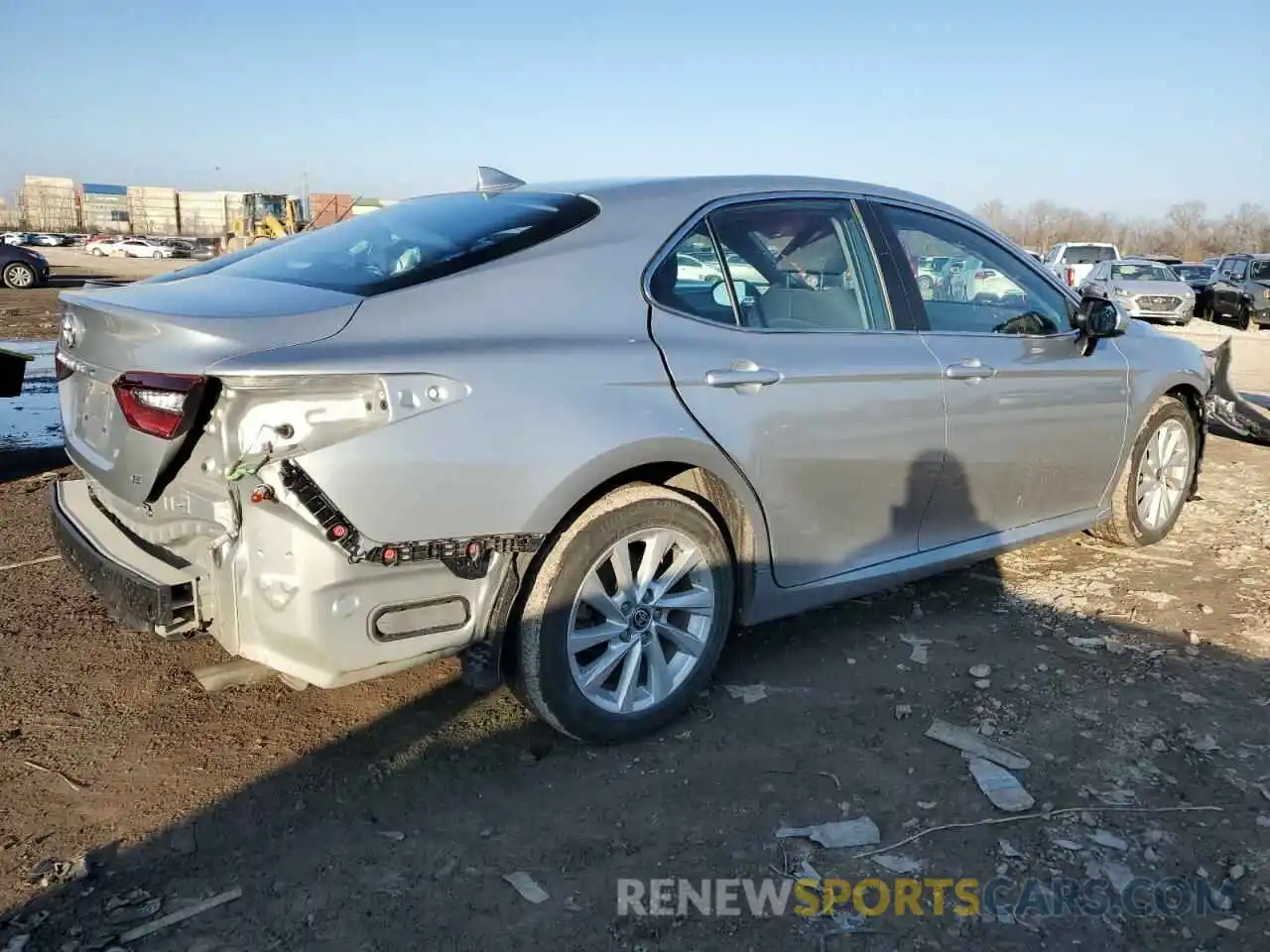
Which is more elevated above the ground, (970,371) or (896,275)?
(896,275)

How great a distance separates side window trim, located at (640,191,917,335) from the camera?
308cm

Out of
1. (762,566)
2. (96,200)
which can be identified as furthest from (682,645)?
(96,200)

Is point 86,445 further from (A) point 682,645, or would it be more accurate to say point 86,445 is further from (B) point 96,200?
(B) point 96,200

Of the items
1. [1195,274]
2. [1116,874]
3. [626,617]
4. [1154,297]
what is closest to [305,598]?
[626,617]

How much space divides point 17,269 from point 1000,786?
27968mm

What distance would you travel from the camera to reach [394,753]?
3.03 meters

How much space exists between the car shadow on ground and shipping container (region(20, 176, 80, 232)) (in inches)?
3993

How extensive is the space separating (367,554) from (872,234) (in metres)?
2.27

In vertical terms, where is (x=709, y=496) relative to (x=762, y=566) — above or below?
above

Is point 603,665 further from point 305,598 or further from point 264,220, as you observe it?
point 264,220

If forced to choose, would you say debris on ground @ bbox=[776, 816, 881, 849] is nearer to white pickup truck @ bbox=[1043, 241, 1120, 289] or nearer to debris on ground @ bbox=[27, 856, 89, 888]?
debris on ground @ bbox=[27, 856, 89, 888]

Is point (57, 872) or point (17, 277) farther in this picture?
point (17, 277)

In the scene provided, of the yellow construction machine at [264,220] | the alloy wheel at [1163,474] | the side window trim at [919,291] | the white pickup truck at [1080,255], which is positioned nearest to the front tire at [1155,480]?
the alloy wheel at [1163,474]

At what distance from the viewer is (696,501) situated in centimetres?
315
